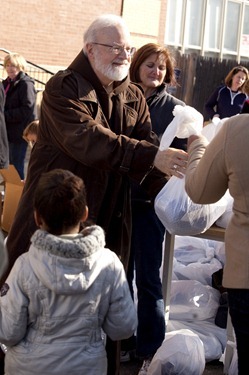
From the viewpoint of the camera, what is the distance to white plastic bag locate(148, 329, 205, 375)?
15.0ft

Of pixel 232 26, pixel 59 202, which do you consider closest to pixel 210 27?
pixel 232 26

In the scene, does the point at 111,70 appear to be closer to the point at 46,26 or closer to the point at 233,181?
the point at 233,181

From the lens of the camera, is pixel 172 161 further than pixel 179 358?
No

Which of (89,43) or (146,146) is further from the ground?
(89,43)

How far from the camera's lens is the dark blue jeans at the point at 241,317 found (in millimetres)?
3102

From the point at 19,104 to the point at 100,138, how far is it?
678cm

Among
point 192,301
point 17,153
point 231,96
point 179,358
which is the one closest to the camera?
point 179,358

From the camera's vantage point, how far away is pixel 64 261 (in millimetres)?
3135

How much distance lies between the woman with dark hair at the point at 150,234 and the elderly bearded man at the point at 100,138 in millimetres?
622

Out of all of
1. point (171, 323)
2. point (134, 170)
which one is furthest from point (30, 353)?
point (171, 323)

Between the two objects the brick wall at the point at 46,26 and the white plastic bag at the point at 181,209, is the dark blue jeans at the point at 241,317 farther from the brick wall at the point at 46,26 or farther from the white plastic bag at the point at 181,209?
the brick wall at the point at 46,26

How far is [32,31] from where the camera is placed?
2181cm

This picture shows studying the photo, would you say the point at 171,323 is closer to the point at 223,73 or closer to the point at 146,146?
the point at 146,146

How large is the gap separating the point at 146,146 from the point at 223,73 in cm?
2305
